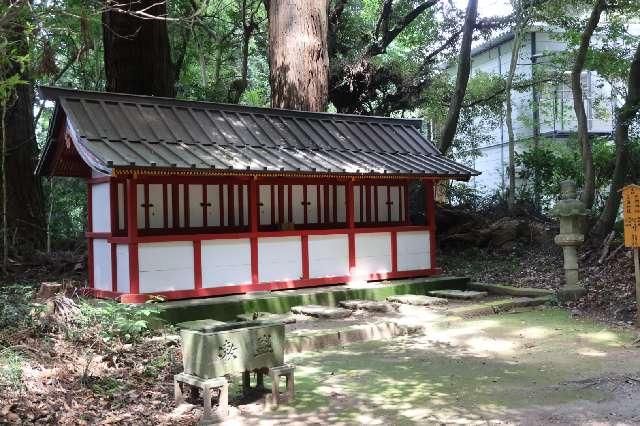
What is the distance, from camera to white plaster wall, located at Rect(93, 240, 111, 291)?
1037 cm

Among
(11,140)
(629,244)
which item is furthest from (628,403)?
(11,140)

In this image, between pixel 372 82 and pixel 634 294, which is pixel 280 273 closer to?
pixel 634 294

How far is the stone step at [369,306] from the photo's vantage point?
436 inches

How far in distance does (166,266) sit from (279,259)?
2.19 meters

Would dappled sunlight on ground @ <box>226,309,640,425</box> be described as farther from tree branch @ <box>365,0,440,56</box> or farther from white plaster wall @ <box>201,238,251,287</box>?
tree branch @ <box>365,0,440,56</box>

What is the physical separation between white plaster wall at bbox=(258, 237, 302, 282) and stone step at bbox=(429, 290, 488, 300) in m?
2.88

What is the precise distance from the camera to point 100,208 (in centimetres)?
1075

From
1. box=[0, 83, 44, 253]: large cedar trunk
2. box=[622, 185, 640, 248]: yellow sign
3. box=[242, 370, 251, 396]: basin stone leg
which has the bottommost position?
box=[242, 370, 251, 396]: basin stone leg


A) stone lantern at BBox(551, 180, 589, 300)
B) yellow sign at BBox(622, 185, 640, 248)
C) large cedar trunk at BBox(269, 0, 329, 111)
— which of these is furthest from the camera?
large cedar trunk at BBox(269, 0, 329, 111)

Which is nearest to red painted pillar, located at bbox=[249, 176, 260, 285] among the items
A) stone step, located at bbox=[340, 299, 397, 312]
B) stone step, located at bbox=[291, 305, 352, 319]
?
stone step, located at bbox=[291, 305, 352, 319]

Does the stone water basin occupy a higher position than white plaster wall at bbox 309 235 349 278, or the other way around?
white plaster wall at bbox 309 235 349 278

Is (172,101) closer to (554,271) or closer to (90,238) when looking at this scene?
(90,238)

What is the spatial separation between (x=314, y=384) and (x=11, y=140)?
38.5ft

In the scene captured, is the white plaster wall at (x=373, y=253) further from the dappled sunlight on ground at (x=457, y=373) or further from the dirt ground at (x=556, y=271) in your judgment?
the dirt ground at (x=556, y=271)
